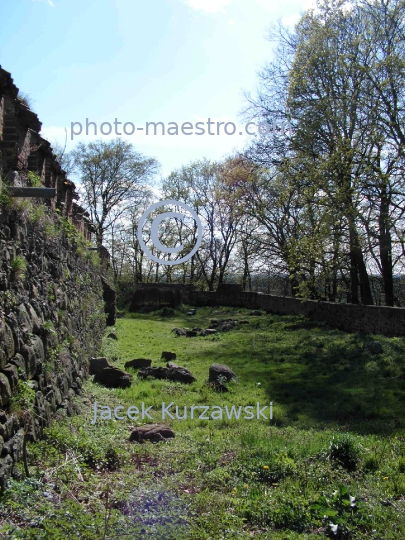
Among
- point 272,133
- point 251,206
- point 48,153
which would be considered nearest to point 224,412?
point 48,153

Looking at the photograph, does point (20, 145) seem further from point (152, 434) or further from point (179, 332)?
point (179, 332)

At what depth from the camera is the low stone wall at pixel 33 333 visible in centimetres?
366

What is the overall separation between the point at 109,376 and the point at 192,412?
2.16m

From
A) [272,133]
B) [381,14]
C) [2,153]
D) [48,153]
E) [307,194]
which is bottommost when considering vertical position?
[2,153]

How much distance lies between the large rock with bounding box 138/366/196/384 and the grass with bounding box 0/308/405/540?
0.63 ft

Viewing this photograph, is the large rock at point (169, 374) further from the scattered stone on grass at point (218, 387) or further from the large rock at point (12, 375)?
the large rock at point (12, 375)

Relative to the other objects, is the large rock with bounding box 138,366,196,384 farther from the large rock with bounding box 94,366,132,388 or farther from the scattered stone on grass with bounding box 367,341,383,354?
the scattered stone on grass with bounding box 367,341,383,354

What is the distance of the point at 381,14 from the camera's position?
14.0 m

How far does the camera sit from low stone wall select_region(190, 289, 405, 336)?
11816 millimetres

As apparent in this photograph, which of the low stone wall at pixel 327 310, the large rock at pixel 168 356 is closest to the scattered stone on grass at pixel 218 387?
the large rock at pixel 168 356

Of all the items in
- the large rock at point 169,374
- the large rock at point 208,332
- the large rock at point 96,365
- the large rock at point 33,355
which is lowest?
the large rock at point 169,374

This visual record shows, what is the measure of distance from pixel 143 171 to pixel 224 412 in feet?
23.2

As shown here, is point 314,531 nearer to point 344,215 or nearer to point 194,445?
point 194,445

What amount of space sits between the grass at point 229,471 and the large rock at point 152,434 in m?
0.14
